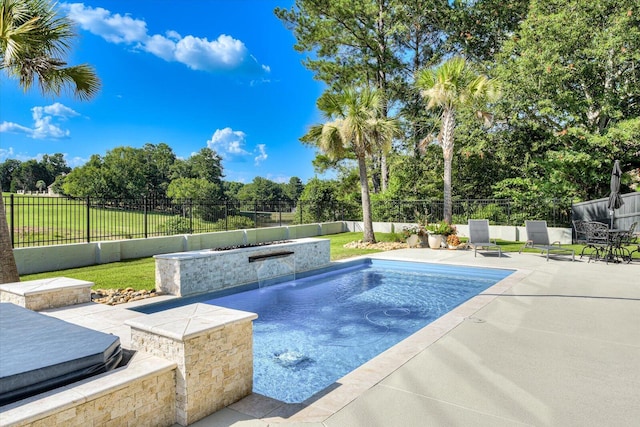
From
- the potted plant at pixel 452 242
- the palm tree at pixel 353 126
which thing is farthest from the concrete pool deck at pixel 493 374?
the palm tree at pixel 353 126

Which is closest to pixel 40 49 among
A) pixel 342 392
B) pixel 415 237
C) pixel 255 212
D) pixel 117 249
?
pixel 117 249

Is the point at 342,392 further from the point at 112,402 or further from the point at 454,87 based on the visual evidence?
the point at 454,87

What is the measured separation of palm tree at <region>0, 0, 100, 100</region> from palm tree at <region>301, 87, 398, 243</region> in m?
7.93

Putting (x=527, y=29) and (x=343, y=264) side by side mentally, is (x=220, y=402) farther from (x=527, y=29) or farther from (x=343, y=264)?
(x=527, y=29)

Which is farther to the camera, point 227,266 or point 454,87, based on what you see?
point 454,87

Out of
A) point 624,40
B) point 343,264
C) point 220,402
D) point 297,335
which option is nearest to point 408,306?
point 297,335

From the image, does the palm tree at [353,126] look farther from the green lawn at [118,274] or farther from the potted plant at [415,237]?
the green lawn at [118,274]

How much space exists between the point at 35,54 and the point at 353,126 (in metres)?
9.10

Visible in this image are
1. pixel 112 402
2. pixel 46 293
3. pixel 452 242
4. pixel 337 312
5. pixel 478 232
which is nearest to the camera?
pixel 112 402

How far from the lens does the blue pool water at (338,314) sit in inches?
166

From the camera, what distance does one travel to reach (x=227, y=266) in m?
7.65

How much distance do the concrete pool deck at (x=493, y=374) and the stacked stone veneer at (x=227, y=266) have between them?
4.21 ft

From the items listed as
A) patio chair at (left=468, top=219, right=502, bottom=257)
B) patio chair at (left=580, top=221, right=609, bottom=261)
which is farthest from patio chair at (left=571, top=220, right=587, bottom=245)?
patio chair at (left=468, top=219, right=502, bottom=257)

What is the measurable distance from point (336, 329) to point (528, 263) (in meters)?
6.67
